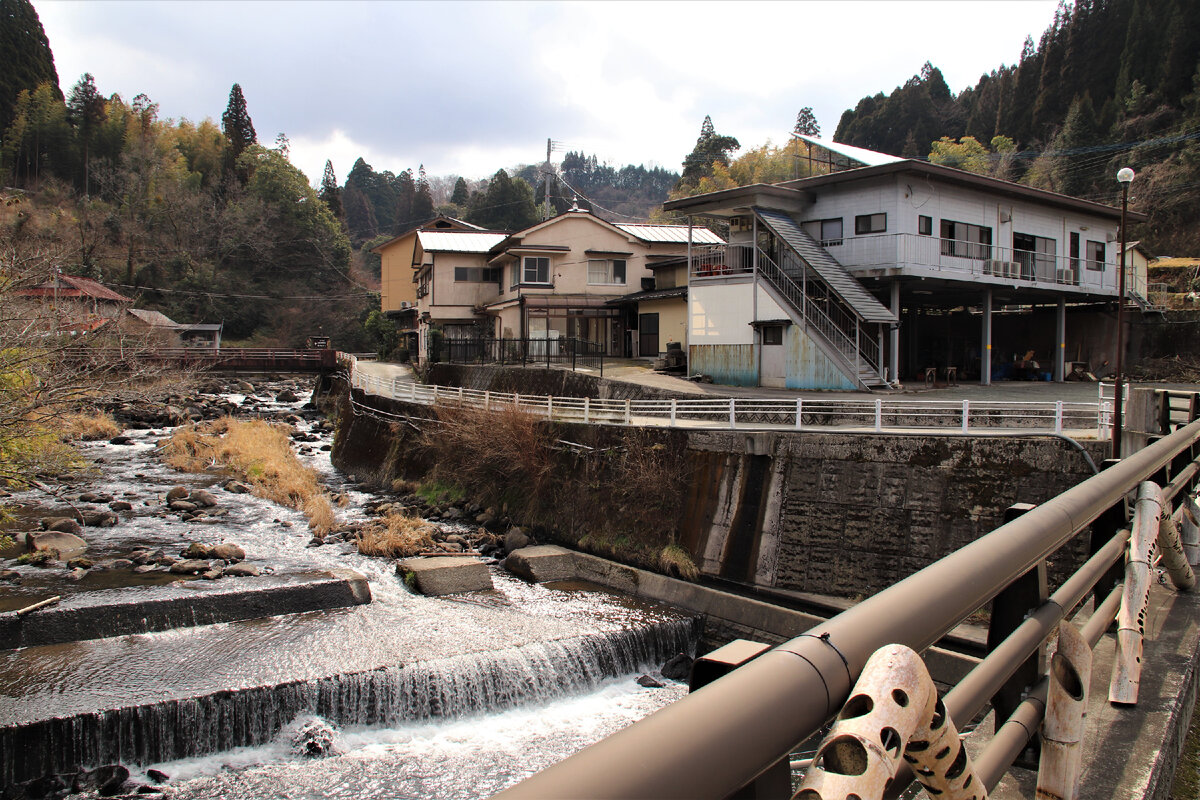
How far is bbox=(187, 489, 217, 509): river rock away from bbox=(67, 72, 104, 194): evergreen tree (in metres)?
73.2

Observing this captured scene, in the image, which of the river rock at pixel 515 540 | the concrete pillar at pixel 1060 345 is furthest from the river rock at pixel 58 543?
the concrete pillar at pixel 1060 345

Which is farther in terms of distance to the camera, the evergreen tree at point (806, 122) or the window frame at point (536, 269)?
the evergreen tree at point (806, 122)

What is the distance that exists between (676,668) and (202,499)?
1584 centimetres

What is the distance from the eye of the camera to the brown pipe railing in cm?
97

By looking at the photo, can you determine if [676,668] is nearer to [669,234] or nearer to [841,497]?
[841,497]

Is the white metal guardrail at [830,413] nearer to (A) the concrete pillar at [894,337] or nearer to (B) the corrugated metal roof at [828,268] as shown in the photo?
(B) the corrugated metal roof at [828,268]

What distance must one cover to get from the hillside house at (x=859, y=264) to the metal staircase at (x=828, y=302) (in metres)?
0.05

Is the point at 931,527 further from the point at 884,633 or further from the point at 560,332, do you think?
the point at 560,332

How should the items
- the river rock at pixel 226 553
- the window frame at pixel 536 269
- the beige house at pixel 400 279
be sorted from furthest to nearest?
the beige house at pixel 400 279 < the window frame at pixel 536 269 < the river rock at pixel 226 553

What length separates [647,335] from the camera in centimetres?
3741

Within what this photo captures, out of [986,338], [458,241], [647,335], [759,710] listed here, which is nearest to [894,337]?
[986,338]

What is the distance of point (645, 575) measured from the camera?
683 inches

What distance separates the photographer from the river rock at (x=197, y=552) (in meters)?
17.0

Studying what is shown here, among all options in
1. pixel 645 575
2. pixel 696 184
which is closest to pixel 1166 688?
pixel 645 575
